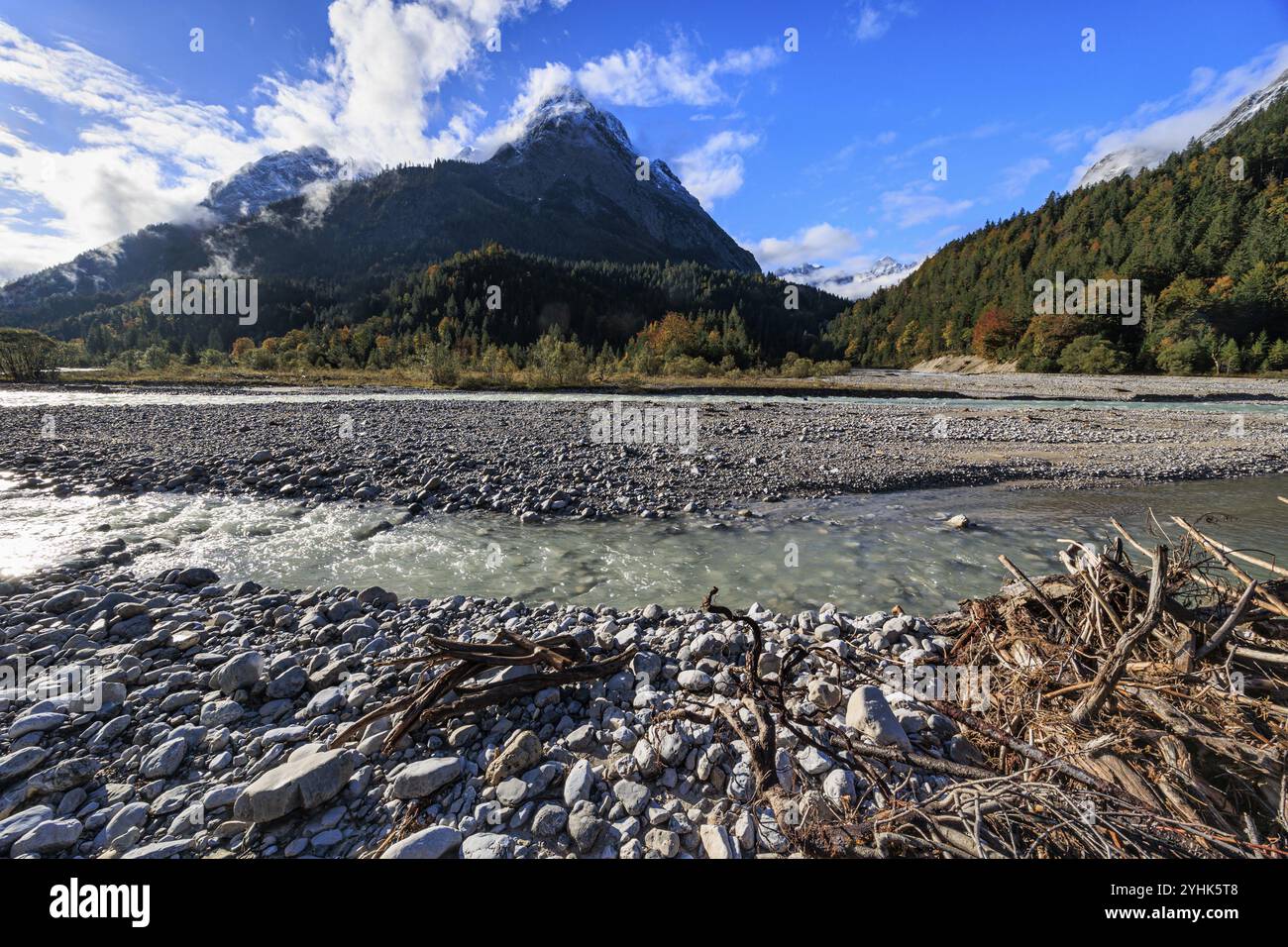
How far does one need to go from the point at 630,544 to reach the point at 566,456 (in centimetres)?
572

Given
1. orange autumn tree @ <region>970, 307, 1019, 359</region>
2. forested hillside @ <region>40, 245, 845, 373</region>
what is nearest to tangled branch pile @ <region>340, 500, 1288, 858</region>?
forested hillside @ <region>40, 245, 845, 373</region>

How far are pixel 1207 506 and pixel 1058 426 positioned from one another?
11.5 m

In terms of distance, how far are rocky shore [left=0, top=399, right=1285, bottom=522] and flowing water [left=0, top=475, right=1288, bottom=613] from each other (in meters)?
0.80

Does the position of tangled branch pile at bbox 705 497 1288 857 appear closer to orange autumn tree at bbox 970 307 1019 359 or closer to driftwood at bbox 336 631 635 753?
driftwood at bbox 336 631 635 753

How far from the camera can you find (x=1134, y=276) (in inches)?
2815

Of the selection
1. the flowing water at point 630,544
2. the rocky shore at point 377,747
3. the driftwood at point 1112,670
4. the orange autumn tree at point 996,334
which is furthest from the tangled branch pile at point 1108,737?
the orange autumn tree at point 996,334

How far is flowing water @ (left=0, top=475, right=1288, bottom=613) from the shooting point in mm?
5699

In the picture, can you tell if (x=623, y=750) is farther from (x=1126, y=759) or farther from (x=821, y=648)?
(x=1126, y=759)

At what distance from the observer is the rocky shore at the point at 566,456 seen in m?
9.34

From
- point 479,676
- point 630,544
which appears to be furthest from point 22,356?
point 479,676

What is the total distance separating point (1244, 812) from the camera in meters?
2.00

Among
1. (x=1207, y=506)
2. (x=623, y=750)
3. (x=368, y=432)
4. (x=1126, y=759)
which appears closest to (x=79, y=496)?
(x=368, y=432)

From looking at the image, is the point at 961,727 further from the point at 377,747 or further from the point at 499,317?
the point at 499,317

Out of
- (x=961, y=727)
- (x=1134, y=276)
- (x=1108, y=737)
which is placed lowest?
(x=961, y=727)
